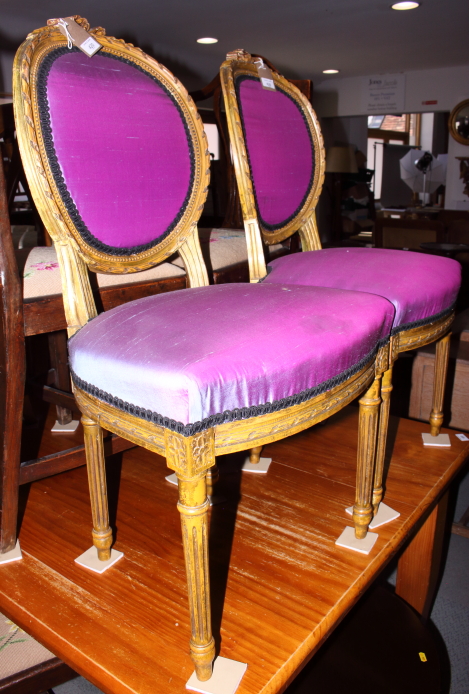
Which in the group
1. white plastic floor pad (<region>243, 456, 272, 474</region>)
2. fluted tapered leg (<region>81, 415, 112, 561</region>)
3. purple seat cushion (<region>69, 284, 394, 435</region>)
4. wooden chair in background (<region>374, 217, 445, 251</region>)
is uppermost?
purple seat cushion (<region>69, 284, 394, 435</region>)

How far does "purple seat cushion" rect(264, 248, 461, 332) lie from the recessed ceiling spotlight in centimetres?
377

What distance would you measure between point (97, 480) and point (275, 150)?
0.80 m

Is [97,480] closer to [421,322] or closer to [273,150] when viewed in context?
[421,322]

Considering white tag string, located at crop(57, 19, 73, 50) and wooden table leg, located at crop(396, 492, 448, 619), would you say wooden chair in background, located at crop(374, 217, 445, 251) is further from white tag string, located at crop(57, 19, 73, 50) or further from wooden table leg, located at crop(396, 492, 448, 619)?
white tag string, located at crop(57, 19, 73, 50)

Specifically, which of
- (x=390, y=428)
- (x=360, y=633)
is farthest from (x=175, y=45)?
(x=360, y=633)

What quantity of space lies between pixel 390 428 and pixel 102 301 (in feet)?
2.64

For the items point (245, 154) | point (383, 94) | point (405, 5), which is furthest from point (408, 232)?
point (383, 94)

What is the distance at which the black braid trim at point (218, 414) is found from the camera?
1.79 ft

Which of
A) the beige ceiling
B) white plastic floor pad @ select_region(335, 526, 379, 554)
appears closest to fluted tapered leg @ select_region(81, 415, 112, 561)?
white plastic floor pad @ select_region(335, 526, 379, 554)

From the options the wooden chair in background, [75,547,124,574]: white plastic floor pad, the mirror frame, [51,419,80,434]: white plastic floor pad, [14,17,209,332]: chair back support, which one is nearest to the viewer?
[14,17,209,332]: chair back support

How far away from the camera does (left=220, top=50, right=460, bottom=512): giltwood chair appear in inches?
37.4

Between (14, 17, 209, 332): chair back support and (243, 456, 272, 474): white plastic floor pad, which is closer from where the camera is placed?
(14, 17, 209, 332): chair back support

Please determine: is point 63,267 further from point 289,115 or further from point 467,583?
point 467,583

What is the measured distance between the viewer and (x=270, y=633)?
74cm
